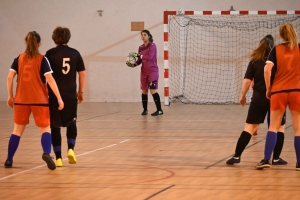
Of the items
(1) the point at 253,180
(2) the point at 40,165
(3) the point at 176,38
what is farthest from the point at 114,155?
(3) the point at 176,38

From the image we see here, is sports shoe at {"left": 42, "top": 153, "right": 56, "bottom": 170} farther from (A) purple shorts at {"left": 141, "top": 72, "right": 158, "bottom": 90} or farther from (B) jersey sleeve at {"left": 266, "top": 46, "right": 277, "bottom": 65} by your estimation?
(A) purple shorts at {"left": 141, "top": 72, "right": 158, "bottom": 90}

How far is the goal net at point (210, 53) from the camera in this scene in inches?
642

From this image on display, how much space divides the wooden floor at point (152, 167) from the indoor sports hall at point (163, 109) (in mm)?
14

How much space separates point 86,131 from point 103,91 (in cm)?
671

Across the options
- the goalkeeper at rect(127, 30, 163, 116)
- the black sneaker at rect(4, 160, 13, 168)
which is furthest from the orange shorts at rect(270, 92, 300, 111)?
the goalkeeper at rect(127, 30, 163, 116)

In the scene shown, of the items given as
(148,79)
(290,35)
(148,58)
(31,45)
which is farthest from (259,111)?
(148,79)

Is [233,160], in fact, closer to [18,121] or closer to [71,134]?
[71,134]

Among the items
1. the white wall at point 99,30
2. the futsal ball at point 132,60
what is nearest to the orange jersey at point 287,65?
the futsal ball at point 132,60

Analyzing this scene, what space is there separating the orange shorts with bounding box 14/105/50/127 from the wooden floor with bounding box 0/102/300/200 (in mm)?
559

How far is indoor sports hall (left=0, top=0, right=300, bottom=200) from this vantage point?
6008 millimetres

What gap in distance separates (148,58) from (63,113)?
605 cm

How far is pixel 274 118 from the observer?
6566 mm

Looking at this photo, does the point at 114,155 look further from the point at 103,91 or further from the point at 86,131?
the point at 103,91

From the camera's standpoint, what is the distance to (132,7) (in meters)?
16.8
